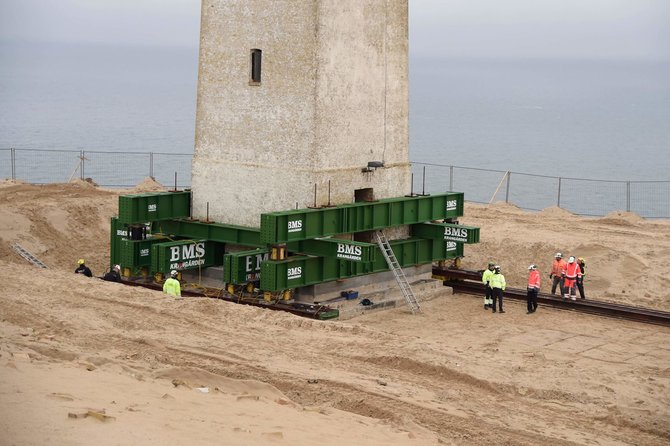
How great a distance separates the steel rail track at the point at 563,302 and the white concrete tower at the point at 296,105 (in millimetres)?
2953

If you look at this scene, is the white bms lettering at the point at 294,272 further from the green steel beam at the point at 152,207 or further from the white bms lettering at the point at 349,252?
the green steel beam at the point at 152,207

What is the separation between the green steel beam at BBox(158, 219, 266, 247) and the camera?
28.4 metres

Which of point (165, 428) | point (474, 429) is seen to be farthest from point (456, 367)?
point (165, 428)

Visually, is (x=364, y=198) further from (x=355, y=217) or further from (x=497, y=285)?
(x=497, y=285)

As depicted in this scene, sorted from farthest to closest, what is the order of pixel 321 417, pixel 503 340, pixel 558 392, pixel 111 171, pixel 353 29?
pixel 111 171, pixel 353 29, pixel 503 340, pixel 558 392, pixel 321 417

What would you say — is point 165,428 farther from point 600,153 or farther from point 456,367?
point 600,153

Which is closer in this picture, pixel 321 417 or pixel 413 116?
pixel 321 417

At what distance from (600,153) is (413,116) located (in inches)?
2047

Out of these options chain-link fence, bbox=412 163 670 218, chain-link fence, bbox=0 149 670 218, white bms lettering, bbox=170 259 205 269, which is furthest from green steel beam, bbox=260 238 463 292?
chain-link fence, bbox=0 149 670 218

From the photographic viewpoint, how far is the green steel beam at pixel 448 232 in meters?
30.2

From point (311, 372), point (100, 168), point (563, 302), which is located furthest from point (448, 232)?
point (100, 168)

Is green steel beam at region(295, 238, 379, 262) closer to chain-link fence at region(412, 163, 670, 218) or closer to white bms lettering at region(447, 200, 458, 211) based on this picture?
white bms lettering at region(447, 200, 458, 211)

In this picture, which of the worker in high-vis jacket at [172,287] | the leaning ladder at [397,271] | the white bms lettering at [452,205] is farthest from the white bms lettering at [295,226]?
the white bms lettering at [452,205]

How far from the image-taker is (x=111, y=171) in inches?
3125
